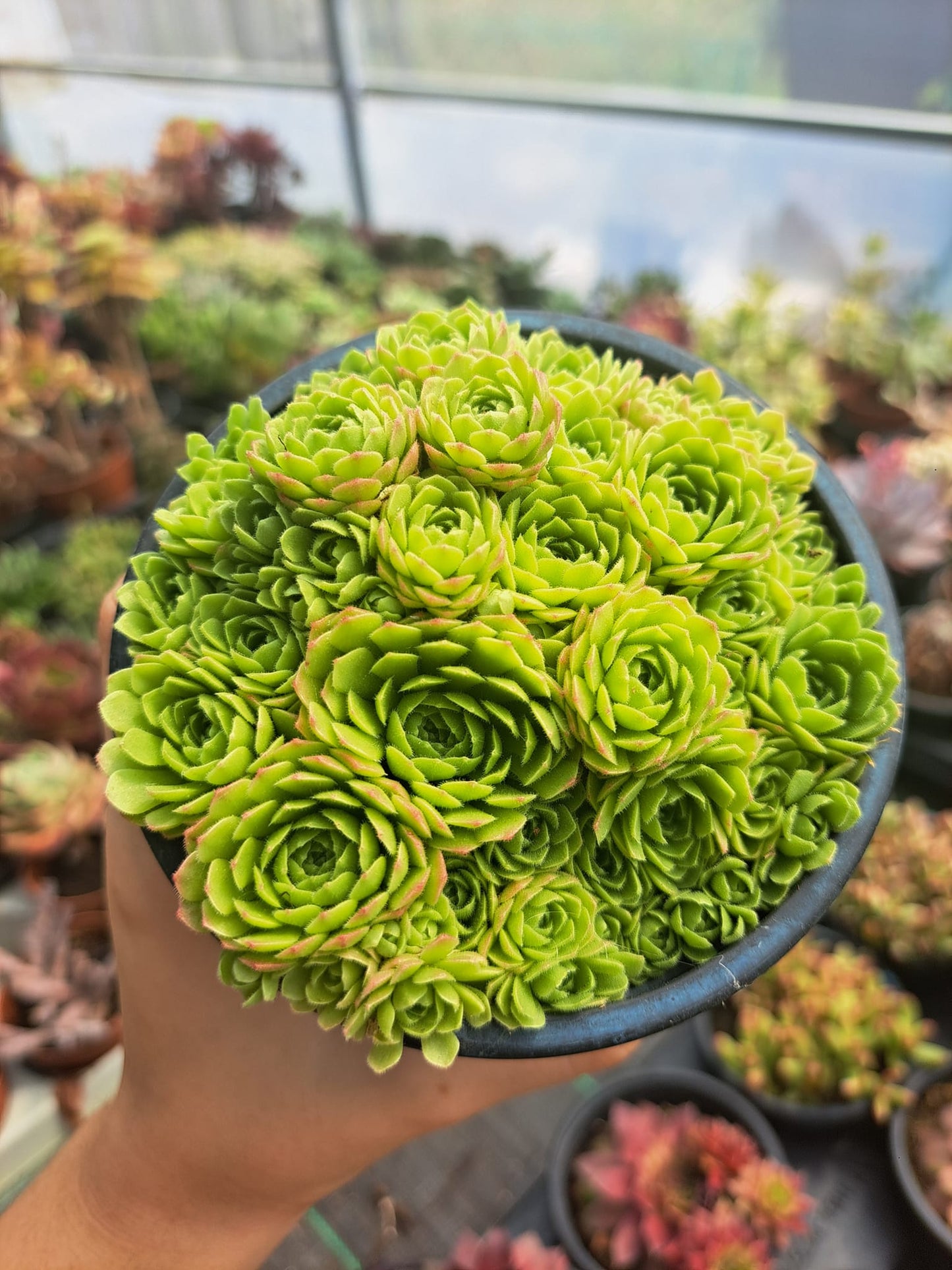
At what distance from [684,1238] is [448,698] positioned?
2.65 feet

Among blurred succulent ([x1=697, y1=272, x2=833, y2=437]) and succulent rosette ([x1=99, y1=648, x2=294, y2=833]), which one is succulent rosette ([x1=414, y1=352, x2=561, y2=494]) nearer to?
succulent rosette ([x1=99, y1=648, x2=294, y2=833])

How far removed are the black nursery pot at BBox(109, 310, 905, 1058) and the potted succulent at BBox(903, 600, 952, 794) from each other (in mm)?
945

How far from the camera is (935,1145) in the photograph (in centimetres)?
106

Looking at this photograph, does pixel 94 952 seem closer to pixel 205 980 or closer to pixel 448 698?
pixel 205 980

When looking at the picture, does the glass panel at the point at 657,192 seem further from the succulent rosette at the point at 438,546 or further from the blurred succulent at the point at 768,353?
the succulent rosette at the point at 438,546

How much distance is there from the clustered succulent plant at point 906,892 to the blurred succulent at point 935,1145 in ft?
0.61

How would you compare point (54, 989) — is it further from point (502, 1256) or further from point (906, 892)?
point (906, 892)

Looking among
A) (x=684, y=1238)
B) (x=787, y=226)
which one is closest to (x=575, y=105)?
(x=787, y=226)

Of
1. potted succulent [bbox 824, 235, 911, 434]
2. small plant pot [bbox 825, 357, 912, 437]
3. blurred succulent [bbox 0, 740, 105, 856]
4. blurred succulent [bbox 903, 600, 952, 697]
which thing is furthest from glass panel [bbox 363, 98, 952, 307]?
blurred succulent [bbox 0, 740, 105, 856]

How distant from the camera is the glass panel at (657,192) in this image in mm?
2238

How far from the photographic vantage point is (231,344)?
2.13 metres

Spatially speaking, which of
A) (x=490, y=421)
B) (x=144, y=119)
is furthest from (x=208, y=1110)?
(x=144, y=119)

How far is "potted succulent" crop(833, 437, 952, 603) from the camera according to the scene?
5.22 feet

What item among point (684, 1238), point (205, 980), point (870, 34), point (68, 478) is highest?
point (870, 34)
